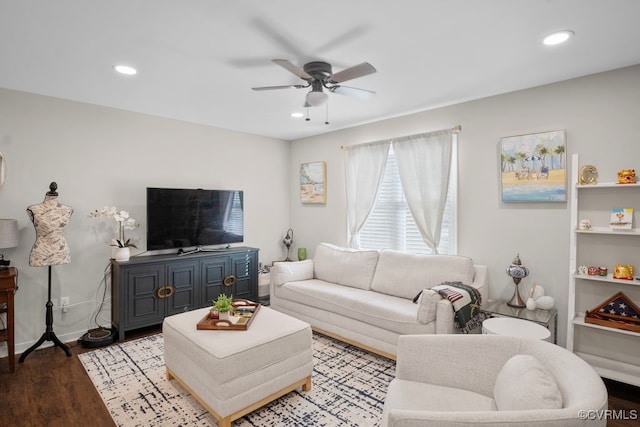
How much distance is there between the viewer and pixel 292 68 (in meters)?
2.24

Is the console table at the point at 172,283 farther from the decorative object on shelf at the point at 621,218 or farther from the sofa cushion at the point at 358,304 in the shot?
the decorative object on shelf at the point at 621,218

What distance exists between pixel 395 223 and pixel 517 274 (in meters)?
1.53

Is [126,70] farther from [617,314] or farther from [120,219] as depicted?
[617,314]

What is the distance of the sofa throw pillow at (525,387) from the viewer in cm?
123

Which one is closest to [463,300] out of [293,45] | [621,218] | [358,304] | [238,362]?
[358,304]

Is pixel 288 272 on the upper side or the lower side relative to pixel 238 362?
upper

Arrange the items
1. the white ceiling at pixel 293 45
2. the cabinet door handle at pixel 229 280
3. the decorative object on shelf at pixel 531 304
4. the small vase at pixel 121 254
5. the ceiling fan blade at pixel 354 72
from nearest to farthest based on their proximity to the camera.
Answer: the white ceiling at pixel 293 45 → the ceiling fan blade at pixel 354 72 → the decorative object on shelf at pixel 531 304 → the small vase at pixel 121 254 → the cabinet door handle at pixel 229 280

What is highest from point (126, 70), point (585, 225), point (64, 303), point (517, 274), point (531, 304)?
point (126, 70)

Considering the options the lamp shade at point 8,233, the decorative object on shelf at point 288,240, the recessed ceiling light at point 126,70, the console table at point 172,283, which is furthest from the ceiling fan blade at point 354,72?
the decorative object on shelf at point 288,240

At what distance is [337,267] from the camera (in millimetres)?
4098

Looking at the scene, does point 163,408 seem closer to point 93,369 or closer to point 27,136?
point 93,369

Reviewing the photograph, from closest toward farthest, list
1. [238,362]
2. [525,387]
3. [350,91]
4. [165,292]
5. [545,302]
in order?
[525,387]
[238,362]
[350,91]
[545,302]
[165,292]

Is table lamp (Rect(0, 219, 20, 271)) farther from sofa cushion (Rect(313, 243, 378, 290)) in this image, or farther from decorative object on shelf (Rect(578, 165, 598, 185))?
decorative object on shelf (Rect(578, 165, 598, 185))

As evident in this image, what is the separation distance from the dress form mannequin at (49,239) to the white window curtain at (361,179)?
10.5 feet
